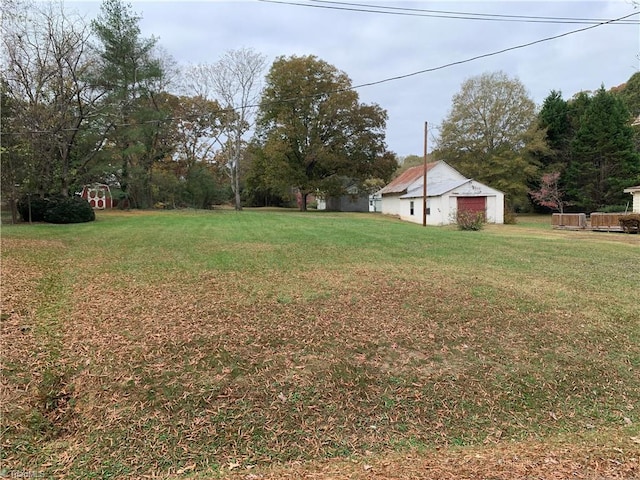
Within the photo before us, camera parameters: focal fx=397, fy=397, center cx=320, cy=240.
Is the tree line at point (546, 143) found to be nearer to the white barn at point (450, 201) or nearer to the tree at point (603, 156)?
the tree at point (603, 156)

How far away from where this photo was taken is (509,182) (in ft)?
123

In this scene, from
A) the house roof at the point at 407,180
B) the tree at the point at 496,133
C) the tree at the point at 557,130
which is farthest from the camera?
the tree at the point at 557,130

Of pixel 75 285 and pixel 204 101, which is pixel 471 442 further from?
pixel 204 101

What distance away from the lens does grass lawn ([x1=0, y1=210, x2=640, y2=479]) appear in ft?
9.68

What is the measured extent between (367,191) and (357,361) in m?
38.4

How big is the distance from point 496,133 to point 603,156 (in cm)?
937

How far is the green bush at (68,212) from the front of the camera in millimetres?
18984

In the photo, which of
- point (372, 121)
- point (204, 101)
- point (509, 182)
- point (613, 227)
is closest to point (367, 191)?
point (372, 121)

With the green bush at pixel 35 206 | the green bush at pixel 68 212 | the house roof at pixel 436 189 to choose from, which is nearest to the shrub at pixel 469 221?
the house roof at pixel 436 189

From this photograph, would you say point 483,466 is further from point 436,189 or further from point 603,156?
point 603,156

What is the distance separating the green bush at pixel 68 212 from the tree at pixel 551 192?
3700cm

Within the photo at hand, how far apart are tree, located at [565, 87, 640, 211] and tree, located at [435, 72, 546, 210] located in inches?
145

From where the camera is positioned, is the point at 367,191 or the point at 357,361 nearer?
the point at 357,361

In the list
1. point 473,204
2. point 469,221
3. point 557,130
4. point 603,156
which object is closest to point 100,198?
point 473,204
